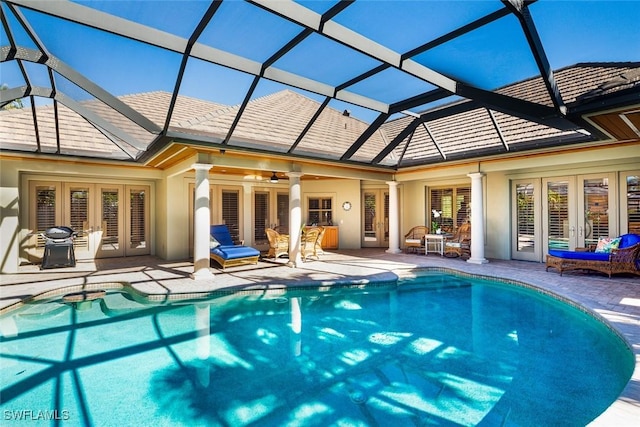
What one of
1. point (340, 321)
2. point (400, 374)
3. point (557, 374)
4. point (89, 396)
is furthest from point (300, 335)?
point (557, 374)

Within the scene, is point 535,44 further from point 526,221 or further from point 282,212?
point 282,212

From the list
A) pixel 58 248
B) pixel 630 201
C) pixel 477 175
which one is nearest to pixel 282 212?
pixel 58 248

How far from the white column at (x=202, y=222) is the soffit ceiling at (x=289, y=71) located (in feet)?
2.64

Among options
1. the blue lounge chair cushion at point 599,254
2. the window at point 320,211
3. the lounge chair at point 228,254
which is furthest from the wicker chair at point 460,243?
the lounge chair at point 228,254

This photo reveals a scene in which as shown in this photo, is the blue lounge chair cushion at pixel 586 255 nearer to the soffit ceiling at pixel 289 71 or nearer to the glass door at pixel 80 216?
the soffit ceiling at pixel 289 71

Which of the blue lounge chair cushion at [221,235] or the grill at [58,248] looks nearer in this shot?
the grill at [58,248]

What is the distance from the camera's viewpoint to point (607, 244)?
8039mm

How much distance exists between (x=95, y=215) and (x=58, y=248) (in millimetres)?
1980

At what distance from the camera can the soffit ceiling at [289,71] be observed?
13.3 feet

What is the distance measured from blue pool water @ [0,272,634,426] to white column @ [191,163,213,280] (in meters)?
1.57

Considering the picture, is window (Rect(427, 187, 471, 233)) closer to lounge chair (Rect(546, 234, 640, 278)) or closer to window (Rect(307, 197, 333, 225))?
lounge chair (Rect(546, 234, 640, 278))

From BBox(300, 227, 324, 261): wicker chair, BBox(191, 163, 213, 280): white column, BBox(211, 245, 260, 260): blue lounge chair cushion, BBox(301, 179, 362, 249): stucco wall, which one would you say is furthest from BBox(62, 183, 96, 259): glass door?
→ BBox(301, 179, 362, 249): stucco wall

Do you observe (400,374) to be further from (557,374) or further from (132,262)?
(132,262)

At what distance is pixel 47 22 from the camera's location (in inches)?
171
